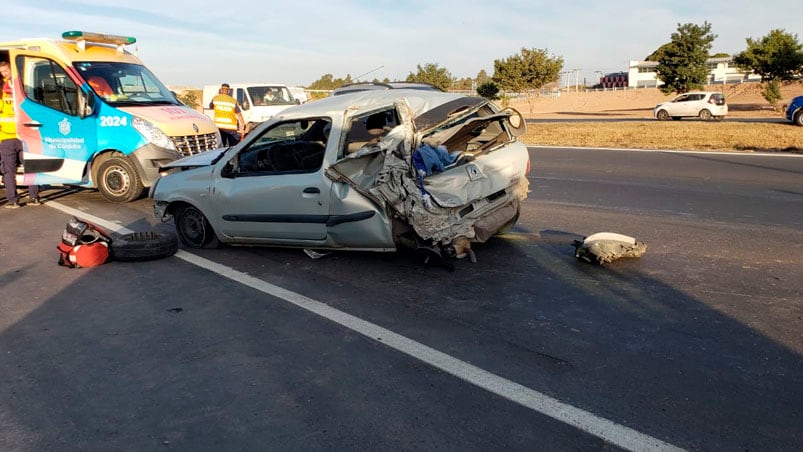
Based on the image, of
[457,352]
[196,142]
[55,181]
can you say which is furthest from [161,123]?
[457,352]

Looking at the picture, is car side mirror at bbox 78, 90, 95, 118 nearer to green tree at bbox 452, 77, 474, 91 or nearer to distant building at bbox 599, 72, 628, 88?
green tree at bbox 452, 77, 474, 91

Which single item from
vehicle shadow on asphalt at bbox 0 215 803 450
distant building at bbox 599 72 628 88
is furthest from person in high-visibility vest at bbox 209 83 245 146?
distant building at bbox 599 72 628 88

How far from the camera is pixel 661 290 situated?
530 cm

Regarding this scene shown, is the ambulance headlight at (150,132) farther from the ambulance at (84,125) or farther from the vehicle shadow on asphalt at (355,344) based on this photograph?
the vehicle shadow on asphalt at (355,344)

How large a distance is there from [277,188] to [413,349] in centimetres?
267

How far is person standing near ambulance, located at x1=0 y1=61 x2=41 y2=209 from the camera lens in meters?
9.55

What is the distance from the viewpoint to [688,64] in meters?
42.9

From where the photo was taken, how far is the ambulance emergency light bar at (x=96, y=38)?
10.1m

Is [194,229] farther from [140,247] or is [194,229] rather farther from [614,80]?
[614,80]

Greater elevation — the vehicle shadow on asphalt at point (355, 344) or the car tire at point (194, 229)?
the car tire at point (194, 229)

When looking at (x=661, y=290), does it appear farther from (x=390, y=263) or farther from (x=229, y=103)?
(x=229, y=103)

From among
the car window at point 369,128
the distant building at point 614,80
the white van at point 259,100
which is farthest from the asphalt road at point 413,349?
the distant building at point 614,80

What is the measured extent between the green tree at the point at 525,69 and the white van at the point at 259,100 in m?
28.8

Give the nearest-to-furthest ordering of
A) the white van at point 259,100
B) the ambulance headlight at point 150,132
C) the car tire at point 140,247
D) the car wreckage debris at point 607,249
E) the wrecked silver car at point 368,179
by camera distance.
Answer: the wrecked silver car at point 368,179 < the car wreckage debris at point 607,249 < the car tire at point 140,247 < the ambulance headlight at point 150,132 < the white van at point 259,100
